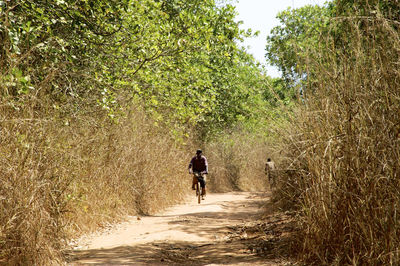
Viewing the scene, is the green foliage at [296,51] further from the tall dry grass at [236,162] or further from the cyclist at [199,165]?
the tall dry grass at [236,162]

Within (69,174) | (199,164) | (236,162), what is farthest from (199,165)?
(236,162)

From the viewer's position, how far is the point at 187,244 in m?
7.09

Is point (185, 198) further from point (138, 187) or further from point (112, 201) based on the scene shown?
point (112, 201)

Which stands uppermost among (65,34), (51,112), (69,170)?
(65,34)

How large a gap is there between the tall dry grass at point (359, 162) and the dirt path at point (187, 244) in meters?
1.09

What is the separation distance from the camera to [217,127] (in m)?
24.2

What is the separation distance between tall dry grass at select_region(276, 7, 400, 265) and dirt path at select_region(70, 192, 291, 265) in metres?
1.09

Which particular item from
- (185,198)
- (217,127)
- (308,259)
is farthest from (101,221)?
(217,127)

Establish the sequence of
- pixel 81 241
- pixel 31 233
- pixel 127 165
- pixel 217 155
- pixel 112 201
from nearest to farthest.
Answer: pixel 31 233, pixel 81 241, pixel 112 201, pixel 127 165, pixel 217 155

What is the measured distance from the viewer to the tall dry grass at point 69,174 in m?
4.52

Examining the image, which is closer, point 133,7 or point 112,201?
point 133,7

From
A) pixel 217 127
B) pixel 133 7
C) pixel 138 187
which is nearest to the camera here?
pixel 133 7

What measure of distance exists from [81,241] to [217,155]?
15.6 m

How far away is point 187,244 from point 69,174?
241 centimetres
